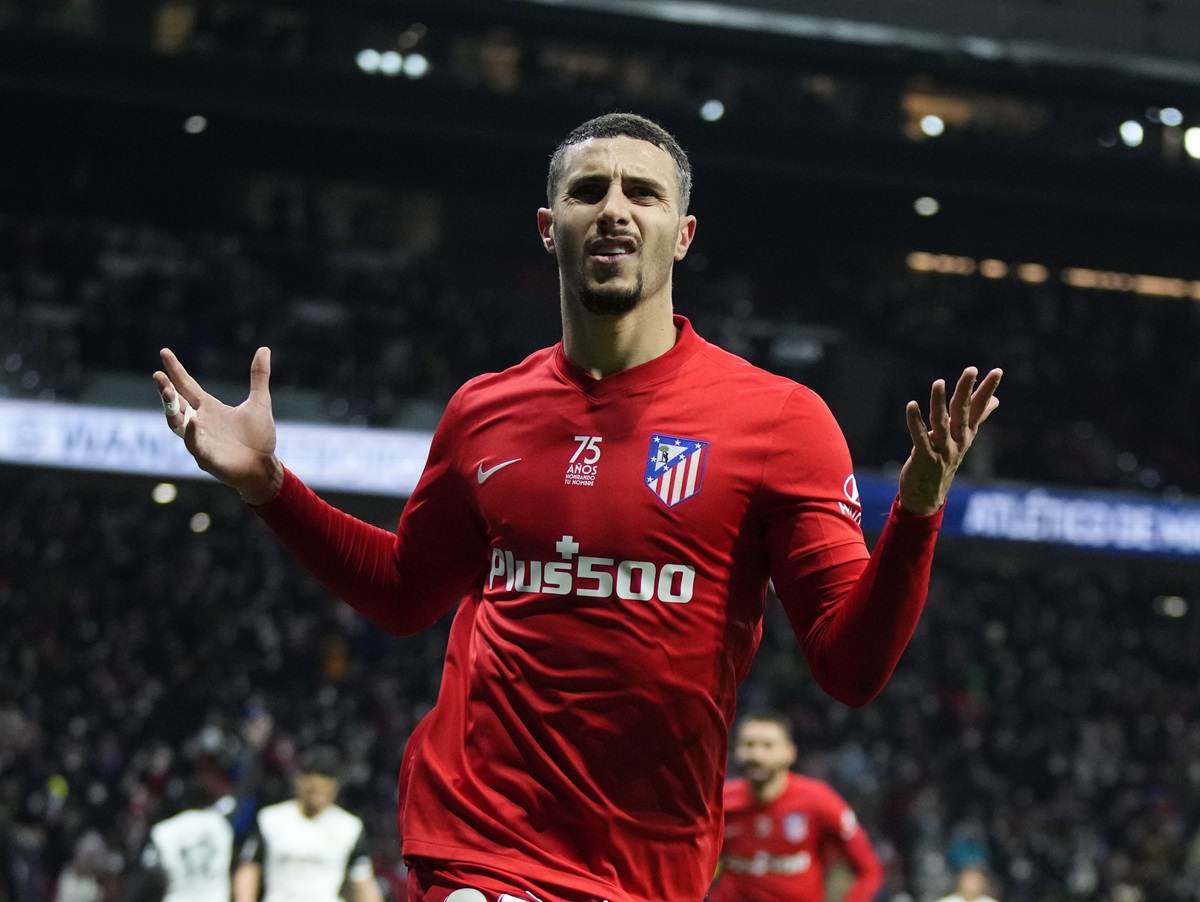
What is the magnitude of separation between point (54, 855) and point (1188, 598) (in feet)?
51.3

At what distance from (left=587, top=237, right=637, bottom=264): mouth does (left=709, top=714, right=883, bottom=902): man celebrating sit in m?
4.19

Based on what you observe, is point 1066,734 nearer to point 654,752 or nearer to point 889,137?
point 889,137

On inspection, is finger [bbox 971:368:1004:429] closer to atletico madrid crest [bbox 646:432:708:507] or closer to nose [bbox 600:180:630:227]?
atletico madrid crest [bbox 646:432:708:507]

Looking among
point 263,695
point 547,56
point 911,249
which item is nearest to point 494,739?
point 263,695

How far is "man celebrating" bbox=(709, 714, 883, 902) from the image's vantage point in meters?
6.42

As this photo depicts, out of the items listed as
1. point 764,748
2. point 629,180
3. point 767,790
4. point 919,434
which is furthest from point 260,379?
point 767,790

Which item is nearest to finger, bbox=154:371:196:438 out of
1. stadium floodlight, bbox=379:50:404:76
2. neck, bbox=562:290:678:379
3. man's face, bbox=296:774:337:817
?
neck, bbox=562:290:678:379

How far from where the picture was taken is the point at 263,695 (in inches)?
661

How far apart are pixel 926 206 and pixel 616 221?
73.2 feet

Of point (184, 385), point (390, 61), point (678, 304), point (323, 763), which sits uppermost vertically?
point (390, 61)

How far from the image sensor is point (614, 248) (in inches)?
98.3

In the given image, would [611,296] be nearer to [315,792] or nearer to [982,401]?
[982,401]

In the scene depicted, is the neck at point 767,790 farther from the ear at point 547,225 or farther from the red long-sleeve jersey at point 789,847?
the ear at point 547,225

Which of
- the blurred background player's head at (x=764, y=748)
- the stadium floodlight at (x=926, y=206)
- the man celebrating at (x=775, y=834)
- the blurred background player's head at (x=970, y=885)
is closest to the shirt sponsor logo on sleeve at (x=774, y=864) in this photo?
the man celebrating at (x=775, y=834)
